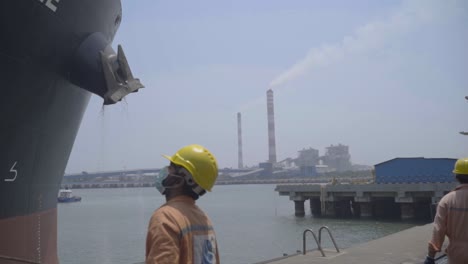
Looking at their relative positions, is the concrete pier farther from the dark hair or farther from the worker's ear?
the worker's ear

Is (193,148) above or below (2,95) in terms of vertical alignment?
below

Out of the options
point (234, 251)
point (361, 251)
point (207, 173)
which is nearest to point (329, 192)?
point (234, 251)

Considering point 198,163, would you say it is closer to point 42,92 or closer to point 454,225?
point 454,225

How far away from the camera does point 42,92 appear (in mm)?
5422

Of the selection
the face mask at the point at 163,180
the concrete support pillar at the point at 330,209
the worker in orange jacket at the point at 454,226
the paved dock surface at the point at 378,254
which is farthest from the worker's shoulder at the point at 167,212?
the concrete support pillar at the point at 330,209

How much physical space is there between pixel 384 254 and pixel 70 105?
680 cm

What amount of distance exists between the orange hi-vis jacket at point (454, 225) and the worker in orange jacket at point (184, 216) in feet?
7.18

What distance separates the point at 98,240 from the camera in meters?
22.4

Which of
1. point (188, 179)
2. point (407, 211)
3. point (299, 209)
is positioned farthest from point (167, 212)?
point (299, 209)

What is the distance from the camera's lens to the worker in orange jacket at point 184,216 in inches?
80.8

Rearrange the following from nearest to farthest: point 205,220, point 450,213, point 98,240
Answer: point 205,220 → point 450,213 → point 98,240

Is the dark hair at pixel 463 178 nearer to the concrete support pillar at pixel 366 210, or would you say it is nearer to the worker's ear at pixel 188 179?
the worker's ear at pixel 188 179

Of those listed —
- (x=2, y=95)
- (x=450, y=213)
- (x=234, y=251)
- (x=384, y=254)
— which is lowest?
(x=234, y=251)

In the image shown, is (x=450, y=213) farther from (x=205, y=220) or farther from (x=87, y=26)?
(x=87, y=26)
